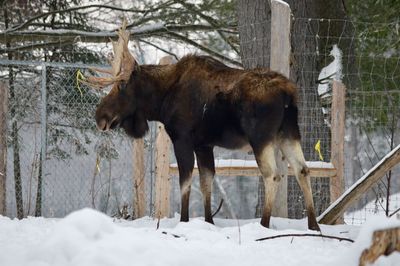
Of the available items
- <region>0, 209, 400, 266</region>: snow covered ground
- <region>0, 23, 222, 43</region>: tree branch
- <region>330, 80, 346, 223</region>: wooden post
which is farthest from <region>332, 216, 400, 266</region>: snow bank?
<region>0, 23, 222, 43</region>: tree branch

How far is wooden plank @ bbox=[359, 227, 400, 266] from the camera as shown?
13.4 ft

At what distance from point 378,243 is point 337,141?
4820mm

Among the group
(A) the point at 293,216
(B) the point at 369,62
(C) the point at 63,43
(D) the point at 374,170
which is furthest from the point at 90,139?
(D) the point at 374,170

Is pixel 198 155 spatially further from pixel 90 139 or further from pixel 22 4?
pixel 22 4

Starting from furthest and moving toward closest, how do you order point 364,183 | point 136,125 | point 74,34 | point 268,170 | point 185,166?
1. point 74,34
2. point 136,125
3. point 185,166
4. point 268,170
5. point 364,183

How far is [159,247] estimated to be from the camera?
4461mm

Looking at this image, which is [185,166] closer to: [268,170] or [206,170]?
[206,170]

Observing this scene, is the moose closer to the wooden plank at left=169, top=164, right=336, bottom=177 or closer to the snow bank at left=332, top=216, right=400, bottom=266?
the wooden plank at left=169, top=164, right=336, bottom=177

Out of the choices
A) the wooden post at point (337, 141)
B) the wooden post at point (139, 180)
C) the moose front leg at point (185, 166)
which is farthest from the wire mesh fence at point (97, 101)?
the moose front leg at point (185, 166)

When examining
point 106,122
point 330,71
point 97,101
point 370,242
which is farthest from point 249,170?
point 370,242

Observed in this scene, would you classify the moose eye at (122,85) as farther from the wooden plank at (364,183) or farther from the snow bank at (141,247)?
the wooden plank at (364,183)

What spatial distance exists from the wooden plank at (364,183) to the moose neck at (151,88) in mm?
2322

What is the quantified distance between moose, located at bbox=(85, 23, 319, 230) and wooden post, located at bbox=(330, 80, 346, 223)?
1449 millimetres

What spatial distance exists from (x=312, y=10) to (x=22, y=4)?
6.93 m
